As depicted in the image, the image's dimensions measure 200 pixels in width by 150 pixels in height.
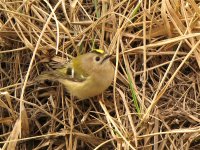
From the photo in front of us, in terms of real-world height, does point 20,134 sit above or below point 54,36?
below

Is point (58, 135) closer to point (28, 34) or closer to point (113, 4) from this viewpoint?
point (28, 34)

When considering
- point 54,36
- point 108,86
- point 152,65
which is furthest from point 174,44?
point 54,36

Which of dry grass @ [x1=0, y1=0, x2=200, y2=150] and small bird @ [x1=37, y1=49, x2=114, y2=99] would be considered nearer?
dry grass @ [x1=0, y1=0, x2=200, y2=150]

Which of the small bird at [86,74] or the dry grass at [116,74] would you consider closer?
the dry grass at [116,74]
